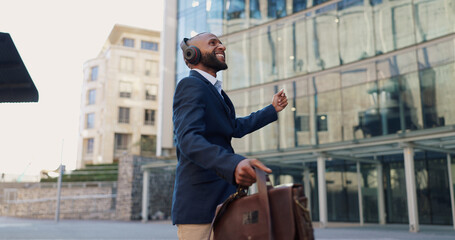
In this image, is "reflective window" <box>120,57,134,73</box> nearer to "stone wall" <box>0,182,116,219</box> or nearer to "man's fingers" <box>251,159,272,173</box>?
"stone wall" <box>0,182,116,219</box>

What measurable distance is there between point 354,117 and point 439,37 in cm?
422

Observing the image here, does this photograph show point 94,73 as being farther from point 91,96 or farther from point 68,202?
point 68,202

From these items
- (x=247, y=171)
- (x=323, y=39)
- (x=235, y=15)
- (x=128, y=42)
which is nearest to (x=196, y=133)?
(x=247, y=171)

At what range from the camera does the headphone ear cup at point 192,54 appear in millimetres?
2223

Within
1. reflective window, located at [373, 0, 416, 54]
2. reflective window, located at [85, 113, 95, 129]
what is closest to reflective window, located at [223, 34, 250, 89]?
reflective window, located at [373, 0, 416, 54]

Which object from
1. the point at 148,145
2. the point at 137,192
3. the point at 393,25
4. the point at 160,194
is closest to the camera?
the point at 393,25

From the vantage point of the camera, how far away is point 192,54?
2.22 metres

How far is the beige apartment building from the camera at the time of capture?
58.3 m

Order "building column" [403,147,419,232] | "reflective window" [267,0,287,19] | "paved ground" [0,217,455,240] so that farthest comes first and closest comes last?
"reflective window" [267,0,287,19]
"building column" [403,147,419,232]
"paved ground" [0,217,455,240]

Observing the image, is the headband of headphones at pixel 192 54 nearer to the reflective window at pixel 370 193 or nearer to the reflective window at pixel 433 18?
the reflective window at pixel 433 18

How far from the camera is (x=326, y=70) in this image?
19.8m

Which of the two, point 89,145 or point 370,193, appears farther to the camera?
point 89,145

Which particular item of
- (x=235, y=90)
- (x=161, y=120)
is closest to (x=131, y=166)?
(x=161, y=120)

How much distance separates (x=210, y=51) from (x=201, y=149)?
65cm
